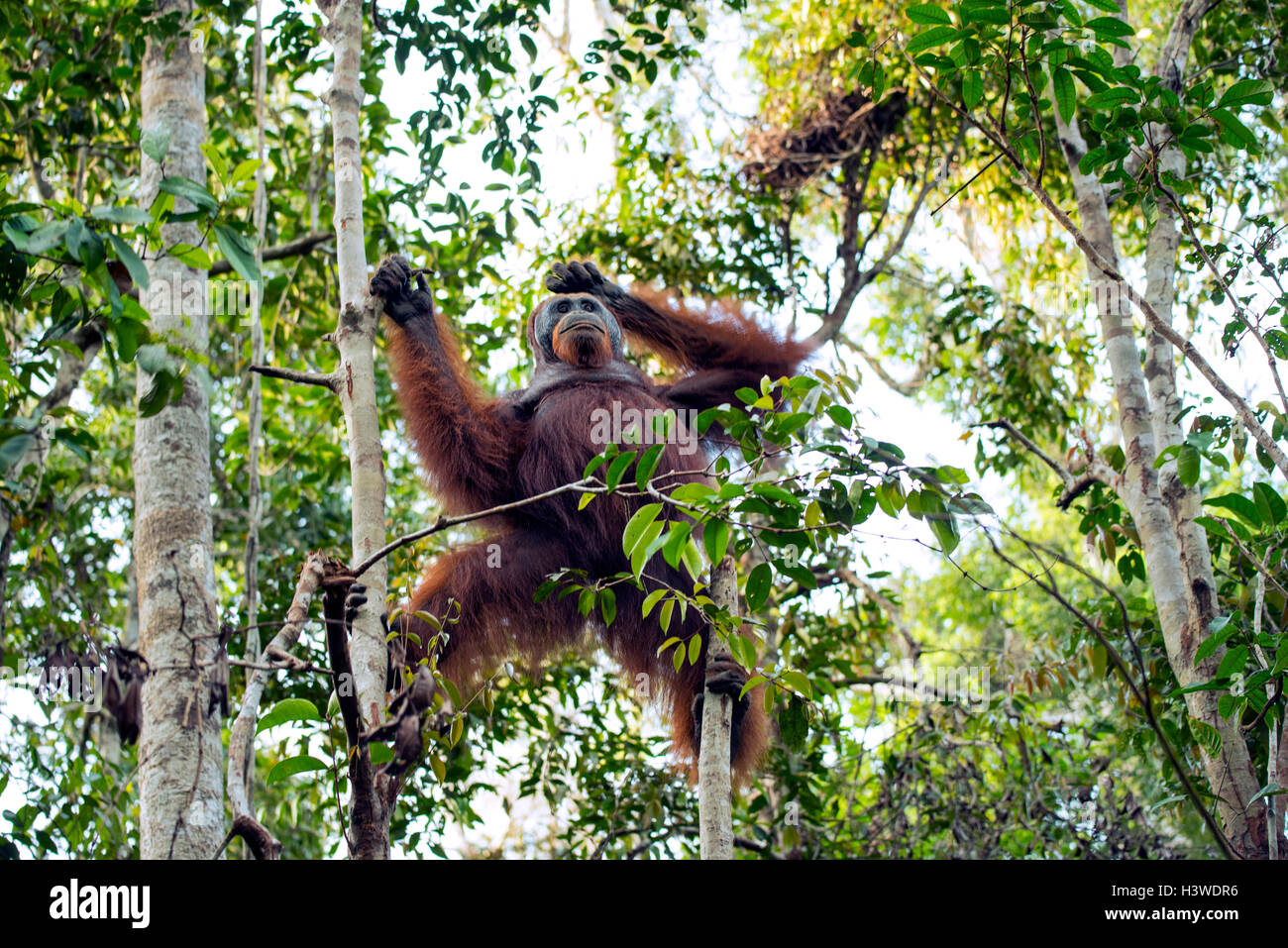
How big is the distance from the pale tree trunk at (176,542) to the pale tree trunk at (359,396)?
15.4 inches

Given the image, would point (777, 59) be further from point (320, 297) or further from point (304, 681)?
point (304, 681)

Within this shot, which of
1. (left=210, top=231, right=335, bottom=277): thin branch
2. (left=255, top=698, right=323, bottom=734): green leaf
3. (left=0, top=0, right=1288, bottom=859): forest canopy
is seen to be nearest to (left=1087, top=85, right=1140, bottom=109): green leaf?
(left=0, top=0, right=1288, bottom=859): forest canopy

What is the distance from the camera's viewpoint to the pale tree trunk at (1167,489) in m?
3.28

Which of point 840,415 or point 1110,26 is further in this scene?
point 1110,26

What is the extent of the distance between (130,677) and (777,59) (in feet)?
21.6

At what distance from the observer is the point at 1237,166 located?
20.2ft

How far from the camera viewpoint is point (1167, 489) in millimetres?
3582

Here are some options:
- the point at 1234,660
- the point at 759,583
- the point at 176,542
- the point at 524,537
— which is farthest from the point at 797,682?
the point at 176,542

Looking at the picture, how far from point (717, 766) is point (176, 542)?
1882mm
